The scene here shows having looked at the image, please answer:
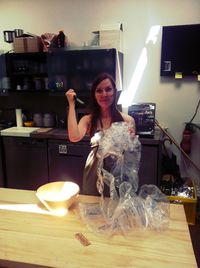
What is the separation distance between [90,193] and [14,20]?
2581mm

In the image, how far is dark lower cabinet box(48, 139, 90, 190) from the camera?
2.69m

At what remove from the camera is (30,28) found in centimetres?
310

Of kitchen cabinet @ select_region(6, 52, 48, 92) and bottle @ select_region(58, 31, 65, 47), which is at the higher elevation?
bottle @ select_region(58, 31, 65, 47)

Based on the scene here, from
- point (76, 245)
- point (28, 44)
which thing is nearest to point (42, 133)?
point (28, 44)

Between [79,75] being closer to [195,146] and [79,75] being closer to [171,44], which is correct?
[171,44]

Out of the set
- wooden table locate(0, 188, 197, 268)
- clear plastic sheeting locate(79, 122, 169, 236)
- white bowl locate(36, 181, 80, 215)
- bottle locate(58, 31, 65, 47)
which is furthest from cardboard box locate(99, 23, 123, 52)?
wooden table locate(0, 188, 197, 268)

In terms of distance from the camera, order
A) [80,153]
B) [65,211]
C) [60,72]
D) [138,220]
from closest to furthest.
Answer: [138,220] → [65,211] → [80,153] → [60,72]

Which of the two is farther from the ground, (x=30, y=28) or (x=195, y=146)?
(x=30, y=28)

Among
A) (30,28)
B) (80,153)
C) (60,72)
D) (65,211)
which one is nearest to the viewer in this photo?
(65,211)

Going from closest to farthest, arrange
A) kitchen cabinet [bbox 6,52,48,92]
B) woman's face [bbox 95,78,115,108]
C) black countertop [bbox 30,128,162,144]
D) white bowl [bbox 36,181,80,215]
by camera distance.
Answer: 1. white bowl [bbox 36,181,80,215]
2. woman's face [bbox 95,78,115,108]
3. black countertop [bbox 30,128,162,144]
4. kitchen cabinet [bbox 6,52,48,92]

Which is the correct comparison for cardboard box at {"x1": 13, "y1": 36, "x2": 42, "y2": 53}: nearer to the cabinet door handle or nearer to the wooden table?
the cabinet door handle

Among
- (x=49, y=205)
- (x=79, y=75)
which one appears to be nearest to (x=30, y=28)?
(x=79, y=75)

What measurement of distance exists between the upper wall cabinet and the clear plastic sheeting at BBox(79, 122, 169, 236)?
4.43 feet

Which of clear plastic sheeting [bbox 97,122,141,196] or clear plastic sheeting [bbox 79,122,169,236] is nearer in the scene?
clear plastic sheeting [bbox 79,122,169,236]
